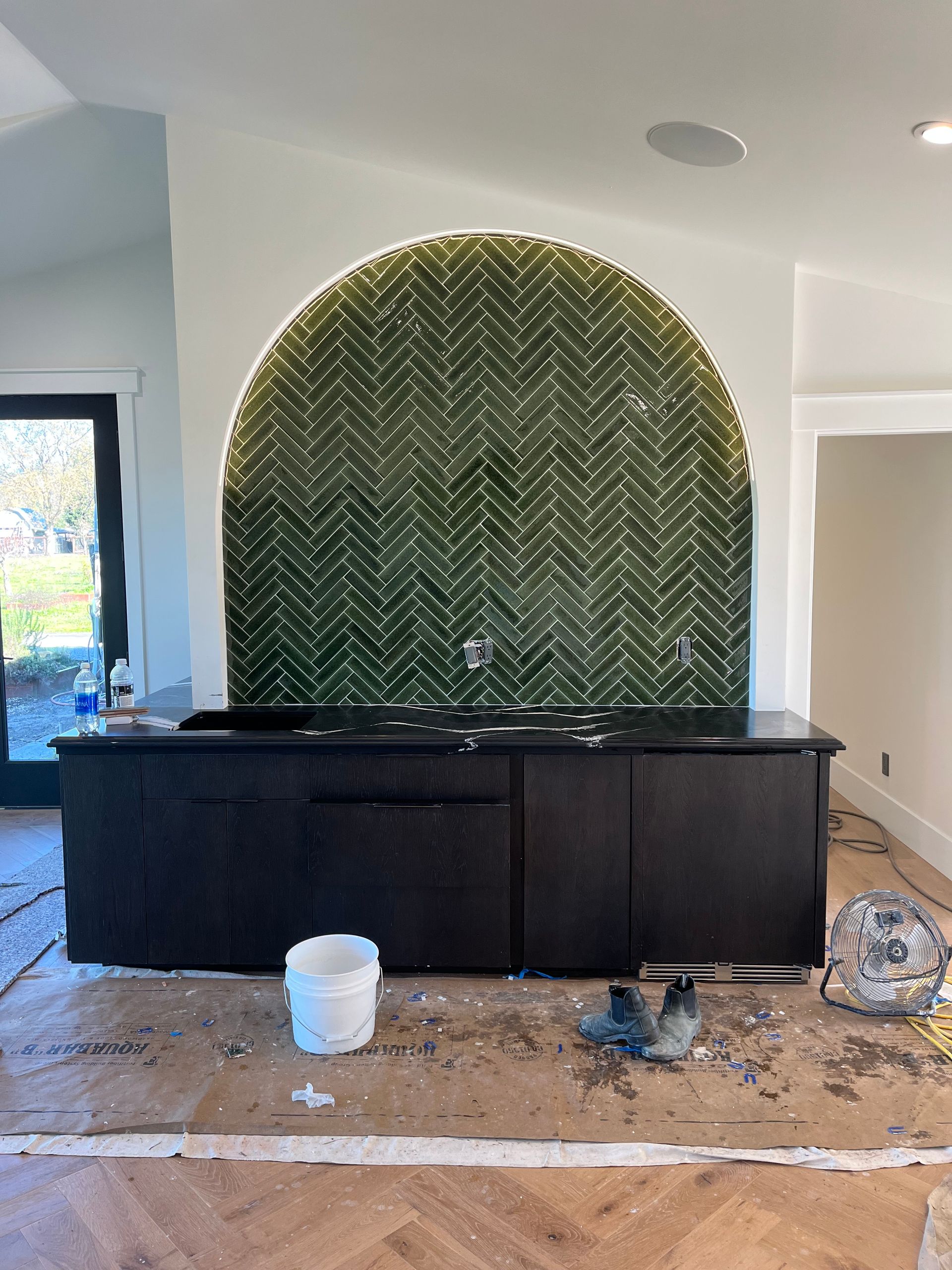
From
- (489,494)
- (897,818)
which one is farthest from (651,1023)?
(897,818)

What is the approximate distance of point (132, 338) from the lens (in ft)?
14.8

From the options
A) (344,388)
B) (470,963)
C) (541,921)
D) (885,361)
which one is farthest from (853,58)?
(470,963)

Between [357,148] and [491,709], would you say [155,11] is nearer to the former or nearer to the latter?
[357,148]

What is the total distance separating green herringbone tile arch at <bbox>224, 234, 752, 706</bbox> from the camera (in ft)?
11.7

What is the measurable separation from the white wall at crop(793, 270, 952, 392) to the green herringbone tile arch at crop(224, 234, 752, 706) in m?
0.40

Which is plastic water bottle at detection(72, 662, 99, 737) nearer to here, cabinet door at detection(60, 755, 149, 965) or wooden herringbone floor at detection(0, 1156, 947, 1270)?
cabinet door at detection(60, 755, 149, 965)

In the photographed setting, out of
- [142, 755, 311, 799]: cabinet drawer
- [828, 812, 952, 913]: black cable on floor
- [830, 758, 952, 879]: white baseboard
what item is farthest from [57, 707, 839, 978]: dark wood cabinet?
[830, 758, 952, 879]: white baseboard

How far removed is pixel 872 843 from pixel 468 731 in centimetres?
238

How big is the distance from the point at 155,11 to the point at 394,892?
2770 millimetres

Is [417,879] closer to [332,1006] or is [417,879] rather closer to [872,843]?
[332,1006]

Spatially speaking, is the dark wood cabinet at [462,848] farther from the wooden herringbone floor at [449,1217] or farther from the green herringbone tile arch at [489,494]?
the wooden herringbone floor at [449,1217]

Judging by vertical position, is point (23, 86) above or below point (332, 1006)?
above

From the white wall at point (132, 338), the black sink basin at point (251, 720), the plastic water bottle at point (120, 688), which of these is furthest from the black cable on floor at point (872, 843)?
the white wall at point (132, 338)

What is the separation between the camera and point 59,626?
471cm
